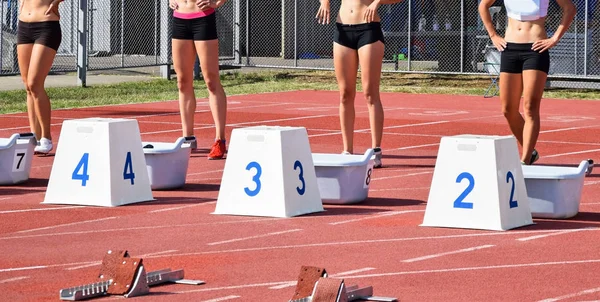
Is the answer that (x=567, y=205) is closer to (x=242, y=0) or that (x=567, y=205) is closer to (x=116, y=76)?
(x=116, y=76)

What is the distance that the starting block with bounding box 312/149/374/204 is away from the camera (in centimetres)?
1017

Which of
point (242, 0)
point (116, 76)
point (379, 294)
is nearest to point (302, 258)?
point (379, 294)

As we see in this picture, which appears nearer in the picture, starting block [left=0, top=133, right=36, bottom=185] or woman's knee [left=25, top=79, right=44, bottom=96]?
starting block [left=0, top=133, right=36, bottom=185]

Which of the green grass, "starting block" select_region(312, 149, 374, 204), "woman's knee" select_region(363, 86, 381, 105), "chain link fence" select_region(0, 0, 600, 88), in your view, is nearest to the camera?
"starting block" select_region(312, 149, 374, 204)

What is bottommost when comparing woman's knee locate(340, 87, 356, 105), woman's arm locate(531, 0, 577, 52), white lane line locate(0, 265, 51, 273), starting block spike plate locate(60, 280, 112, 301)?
white lane line locate(0, 265, 51, 273)

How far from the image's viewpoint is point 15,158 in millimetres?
11375

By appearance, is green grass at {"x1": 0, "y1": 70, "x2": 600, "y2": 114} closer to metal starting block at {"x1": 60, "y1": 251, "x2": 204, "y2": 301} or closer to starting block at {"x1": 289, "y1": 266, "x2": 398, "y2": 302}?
metal starting block at {"x1": 60, "y1": 251, "x2": 204, "y2": 301}

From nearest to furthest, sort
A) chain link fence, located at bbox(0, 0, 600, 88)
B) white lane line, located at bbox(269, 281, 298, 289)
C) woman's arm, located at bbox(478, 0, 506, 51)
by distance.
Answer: white lane line, located at bbox(269, 281, 298, 289) → woman's arm, located at bbox(478, 0, 506, 51) → chain link fence, located at bbox(0, 0, 600, 88)

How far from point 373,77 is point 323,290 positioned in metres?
6.25

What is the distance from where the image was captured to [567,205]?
31.2ft

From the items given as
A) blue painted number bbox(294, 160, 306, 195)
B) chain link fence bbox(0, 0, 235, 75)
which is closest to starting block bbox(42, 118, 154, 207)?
blue painted number bbox(294, 160, 306, 195)

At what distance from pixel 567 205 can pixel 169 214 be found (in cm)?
288

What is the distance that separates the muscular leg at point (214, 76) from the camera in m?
13.0

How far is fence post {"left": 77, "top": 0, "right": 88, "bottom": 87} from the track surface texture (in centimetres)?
1153
